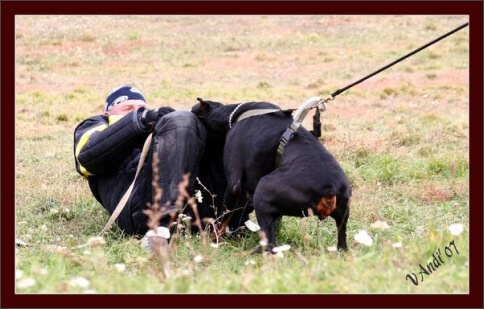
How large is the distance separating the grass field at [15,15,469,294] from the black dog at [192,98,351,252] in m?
0.25

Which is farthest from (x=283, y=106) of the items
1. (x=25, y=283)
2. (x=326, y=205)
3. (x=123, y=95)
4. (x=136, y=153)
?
(x=25, y=283)

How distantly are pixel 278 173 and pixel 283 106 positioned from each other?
846cm

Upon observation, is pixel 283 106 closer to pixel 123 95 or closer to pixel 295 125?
pixel 123 95

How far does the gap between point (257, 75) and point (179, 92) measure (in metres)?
3.25

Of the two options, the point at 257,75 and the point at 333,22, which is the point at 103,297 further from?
the point at 333,22

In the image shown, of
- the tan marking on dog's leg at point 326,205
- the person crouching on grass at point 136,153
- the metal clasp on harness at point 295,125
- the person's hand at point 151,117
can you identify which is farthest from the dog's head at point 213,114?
the tan marking on dog's leg at point 326,205

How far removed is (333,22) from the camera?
90.7 ft

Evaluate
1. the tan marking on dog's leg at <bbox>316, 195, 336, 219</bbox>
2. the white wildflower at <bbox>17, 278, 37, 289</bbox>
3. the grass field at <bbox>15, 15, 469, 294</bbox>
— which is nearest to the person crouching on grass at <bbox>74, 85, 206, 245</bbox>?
the grass field at <bbox>15, 15, 469, 294</bbox>

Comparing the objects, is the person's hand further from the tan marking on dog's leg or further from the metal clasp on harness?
the tan marking on dog's leg

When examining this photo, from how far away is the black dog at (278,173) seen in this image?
4.65 m

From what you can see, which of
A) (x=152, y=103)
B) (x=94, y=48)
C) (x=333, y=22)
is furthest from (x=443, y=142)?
(x=333, y=22)

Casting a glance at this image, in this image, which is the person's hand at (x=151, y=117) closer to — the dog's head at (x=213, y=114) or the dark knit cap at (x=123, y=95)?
the dog's head at (x=213, y=114)

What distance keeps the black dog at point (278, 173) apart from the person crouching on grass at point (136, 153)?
0.96 feet

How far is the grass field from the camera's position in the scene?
365cm
